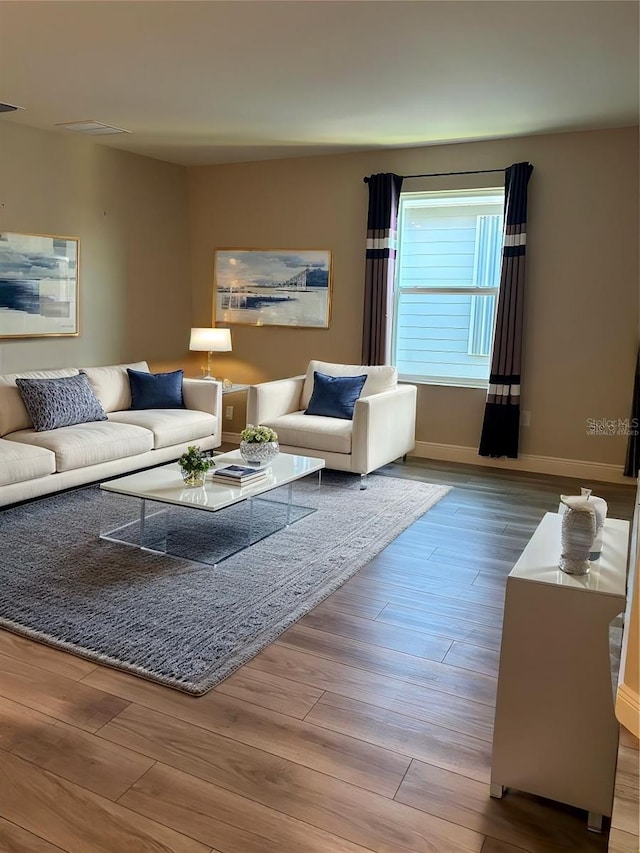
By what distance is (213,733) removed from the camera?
222cm

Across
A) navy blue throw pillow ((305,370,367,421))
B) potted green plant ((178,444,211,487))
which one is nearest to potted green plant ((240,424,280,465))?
potted green plant ((178,444,211,487))

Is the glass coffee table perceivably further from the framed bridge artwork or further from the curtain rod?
the curtain rod

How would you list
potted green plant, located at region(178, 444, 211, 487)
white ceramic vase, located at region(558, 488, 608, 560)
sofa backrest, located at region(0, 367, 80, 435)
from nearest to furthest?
white ceramic vase, located at region(558, 488, 608, 560)
potted green plant, located at region(178, 444, 211, 487)
sofa backrest, located at region(0, 367, 80, 435)

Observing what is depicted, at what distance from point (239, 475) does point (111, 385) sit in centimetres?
210

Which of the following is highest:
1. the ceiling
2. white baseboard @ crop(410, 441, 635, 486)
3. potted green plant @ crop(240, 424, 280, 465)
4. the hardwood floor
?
the ceiling

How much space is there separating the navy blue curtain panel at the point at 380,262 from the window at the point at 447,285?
195mm

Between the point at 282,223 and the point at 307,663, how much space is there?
470 cm

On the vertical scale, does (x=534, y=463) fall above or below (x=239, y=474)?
below

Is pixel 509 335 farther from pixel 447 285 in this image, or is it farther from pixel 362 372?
pixel 362 372

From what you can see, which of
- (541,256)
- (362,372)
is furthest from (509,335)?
(362,372)

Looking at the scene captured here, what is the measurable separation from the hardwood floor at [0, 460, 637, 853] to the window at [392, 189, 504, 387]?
3189 millimetres

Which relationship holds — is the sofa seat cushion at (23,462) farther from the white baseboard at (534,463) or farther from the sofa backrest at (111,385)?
the white baseboard at (534,463)

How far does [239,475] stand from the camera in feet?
12.9

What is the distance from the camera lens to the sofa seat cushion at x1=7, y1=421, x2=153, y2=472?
4.44m
